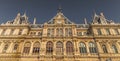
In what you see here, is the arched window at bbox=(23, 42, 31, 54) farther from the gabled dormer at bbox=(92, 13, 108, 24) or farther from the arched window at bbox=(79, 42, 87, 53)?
the gabled dormer at bbox=(92, 13, 108, 24)

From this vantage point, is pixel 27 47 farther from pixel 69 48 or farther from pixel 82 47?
pixel 82 47

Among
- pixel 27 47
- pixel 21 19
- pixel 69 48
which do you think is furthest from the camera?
pixel 21 19

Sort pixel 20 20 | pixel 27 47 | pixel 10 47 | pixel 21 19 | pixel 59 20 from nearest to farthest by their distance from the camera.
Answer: pixel 10 47
pixel 27 47
pixel 59 20
pixel 20 20
pixel 21 19

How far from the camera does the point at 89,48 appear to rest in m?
42.2

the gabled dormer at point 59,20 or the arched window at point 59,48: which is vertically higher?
the gabled dormer at point 59,20

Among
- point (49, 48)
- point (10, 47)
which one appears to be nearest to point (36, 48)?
point (49, 48)

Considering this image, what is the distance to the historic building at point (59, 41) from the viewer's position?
39.6 meters

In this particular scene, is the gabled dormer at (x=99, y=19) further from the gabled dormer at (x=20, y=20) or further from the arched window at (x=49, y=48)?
the gabled dormer at (x=20, y=20)

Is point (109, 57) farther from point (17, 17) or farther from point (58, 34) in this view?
point (17, 17)

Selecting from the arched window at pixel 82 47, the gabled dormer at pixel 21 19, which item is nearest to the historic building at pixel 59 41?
the arched window at pixel 82 47

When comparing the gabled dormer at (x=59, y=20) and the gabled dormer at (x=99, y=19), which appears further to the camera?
the gabled dormer at (x=99, y=19)

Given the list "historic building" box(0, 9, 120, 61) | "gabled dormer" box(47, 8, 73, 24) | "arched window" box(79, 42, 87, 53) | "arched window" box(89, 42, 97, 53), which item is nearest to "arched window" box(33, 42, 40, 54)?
"historic building" box(0, 9, 120, 61)

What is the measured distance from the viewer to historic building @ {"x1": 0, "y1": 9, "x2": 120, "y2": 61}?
39625 mm

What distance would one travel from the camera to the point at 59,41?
43094 mm
